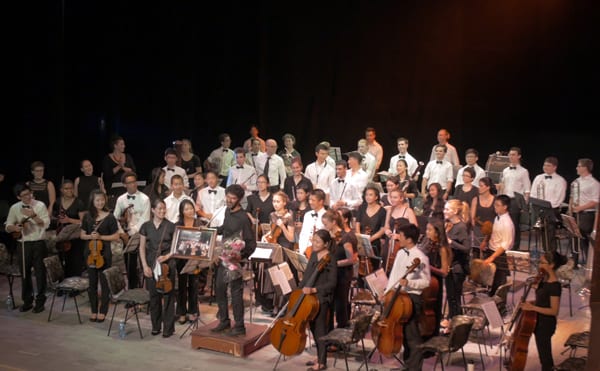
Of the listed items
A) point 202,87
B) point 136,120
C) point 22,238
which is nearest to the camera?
point 22,238

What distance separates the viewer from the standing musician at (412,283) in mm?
7809

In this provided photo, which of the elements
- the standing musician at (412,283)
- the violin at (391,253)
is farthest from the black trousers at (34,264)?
the standing musician at (412,283)

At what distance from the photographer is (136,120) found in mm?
15859

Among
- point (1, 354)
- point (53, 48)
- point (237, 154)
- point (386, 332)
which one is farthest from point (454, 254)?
point (53, 48)

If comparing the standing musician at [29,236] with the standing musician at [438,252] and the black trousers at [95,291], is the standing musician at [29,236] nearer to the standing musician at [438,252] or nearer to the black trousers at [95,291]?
the black trousers at [95,291]

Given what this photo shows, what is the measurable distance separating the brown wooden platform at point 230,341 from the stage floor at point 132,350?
0.20ft

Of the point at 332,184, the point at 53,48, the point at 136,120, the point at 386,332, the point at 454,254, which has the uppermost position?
the point at 53,48

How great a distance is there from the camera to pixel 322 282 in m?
8.18

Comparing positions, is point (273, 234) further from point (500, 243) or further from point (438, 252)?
point (500, 243)

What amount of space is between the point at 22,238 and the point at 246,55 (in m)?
8.53

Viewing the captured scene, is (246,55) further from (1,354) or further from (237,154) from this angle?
(1,354)

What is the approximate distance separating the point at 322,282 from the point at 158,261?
2.26 meters

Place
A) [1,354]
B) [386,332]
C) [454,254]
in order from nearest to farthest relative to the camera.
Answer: [386,332], [1,354], [454,254]

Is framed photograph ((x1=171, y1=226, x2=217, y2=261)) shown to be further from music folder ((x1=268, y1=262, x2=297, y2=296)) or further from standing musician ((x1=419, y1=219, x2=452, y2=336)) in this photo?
standing musician ((x1=419, y1=219, x2=452, y2=336))
